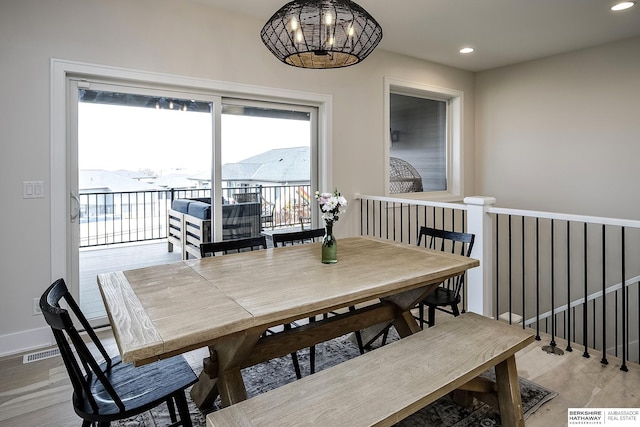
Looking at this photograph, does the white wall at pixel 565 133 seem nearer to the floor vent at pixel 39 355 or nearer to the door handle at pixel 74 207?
the door handle at pixel 74 207

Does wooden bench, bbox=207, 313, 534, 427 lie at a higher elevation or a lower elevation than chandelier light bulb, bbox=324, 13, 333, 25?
lower

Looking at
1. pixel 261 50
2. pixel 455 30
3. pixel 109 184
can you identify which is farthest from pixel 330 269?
pixel 455 30

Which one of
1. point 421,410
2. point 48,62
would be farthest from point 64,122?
point 421,410

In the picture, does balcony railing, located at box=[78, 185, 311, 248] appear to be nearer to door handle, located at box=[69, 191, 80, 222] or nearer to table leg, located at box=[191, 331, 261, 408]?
door handle, located at box=[69, 191, 80, 222]

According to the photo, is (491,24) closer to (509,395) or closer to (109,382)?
(509,395)

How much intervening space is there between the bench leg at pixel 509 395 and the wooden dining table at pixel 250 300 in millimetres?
508

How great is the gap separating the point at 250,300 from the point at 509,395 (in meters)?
A: 1.32

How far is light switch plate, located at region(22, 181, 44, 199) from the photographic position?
8.73ft

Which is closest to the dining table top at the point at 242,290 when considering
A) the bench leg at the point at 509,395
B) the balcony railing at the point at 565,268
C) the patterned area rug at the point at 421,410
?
the bench leg at the point at 509,395

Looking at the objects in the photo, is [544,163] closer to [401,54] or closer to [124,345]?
[401,54]

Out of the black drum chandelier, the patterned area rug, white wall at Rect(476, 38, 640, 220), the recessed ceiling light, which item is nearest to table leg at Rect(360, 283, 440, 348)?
the patterned area rug

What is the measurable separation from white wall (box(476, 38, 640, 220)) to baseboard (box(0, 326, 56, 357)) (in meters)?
5.23

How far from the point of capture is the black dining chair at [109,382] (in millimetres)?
1312

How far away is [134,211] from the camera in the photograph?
3.27m
